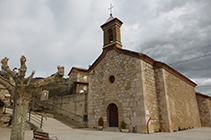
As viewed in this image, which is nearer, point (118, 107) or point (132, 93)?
point (132, 93)

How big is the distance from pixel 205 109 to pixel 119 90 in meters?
13.0

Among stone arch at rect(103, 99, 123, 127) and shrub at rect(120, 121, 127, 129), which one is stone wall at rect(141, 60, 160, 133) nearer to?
shrub at rect(120, 121, 127, 129)

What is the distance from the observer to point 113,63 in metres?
12.8

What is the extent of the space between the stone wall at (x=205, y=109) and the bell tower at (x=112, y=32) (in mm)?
13092

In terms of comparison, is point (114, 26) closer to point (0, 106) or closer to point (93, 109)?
point (93, 109)

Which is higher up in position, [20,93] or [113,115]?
[20,93]

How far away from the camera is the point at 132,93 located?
36.0ft

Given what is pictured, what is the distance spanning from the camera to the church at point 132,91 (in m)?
10.6

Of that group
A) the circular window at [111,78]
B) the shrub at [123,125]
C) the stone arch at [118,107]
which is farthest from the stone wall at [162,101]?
the circular window at [111,78]

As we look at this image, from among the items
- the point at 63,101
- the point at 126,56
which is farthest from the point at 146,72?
the point at 63,101

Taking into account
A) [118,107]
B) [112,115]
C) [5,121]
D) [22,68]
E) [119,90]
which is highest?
[22,68]

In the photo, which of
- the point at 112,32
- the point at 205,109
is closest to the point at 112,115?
the point at 112,32

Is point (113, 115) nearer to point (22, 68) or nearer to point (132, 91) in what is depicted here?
point (132, 91)

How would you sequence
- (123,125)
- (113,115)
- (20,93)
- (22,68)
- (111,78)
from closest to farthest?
(20,93) < (22,68) < (123,125) < (113,115) < (111,78)
